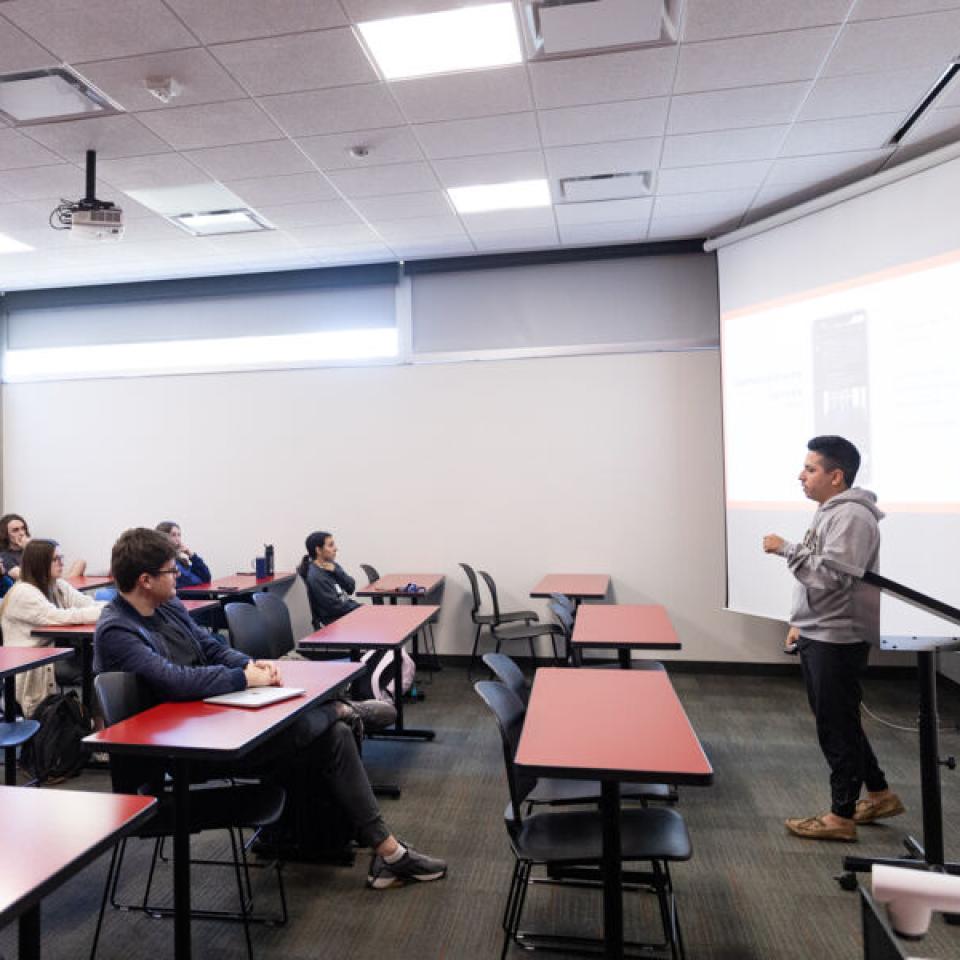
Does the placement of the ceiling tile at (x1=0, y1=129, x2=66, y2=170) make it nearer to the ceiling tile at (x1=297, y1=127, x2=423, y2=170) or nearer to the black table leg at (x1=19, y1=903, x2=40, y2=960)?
the ceiling tile at (x1=297, y1=127, x2=423, y2=170)

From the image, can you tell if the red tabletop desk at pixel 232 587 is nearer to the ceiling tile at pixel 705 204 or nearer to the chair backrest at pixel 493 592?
the chair backrest at pixel 493 592

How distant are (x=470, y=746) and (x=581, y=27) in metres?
3.50

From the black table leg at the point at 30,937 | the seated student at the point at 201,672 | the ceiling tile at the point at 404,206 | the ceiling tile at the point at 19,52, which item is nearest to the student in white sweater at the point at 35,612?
the seated student at the point at 201,672

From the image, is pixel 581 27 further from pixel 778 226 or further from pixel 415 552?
pixel 415 552

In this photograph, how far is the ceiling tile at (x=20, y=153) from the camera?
355 centimetres

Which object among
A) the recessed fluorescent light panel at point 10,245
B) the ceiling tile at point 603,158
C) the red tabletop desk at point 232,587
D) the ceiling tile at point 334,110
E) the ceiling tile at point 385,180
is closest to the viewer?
the ceiling tile at point 334,110

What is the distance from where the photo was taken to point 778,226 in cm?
468

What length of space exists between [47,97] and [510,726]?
3426 millimetres

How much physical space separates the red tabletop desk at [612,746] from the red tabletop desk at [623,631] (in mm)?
773

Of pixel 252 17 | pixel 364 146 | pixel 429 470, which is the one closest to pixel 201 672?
pixel 252 17

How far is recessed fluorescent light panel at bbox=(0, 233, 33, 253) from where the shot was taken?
16.5ft

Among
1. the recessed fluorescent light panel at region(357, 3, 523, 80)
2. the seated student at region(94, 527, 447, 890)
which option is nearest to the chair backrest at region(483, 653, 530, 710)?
the seated student at region(94, 527, 447, 890)

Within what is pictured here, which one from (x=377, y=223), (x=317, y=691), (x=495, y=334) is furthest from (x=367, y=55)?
(x=495, y=334)

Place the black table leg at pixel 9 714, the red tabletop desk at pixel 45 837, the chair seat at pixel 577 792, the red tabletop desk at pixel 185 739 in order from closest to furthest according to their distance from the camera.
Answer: the red tabletop desk at pixel 45 837 → the red tabletop desk at pixel 185 739 → the chair seat at pixel 577 792 → the black table leg at pixel 9 714
